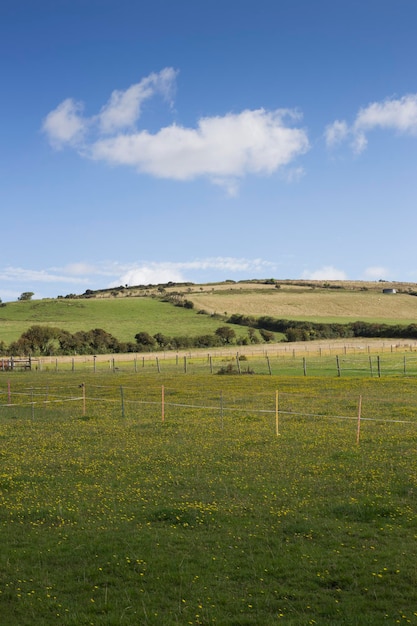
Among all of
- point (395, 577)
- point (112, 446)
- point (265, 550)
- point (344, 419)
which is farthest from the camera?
point (344, 419)

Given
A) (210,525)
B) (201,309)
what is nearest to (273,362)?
(201,309)

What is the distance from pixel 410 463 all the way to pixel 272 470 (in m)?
4.31

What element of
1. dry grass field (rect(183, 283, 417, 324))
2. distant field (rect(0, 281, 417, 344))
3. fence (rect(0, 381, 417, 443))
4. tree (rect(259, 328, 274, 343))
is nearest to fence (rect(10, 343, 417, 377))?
tree (rect(259, 328, 274, 343))

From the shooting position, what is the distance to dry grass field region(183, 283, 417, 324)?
483 feet

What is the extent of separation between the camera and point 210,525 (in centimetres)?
1409

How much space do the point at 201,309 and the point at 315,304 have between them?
29093mm

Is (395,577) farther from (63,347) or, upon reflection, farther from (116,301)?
(116,301)

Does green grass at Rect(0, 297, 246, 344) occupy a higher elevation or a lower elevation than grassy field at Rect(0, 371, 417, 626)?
higher

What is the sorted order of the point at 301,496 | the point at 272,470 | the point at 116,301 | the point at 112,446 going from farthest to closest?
the point at 116,301 < the point at 112,446 < the point at 272,470 < the point at 301,496

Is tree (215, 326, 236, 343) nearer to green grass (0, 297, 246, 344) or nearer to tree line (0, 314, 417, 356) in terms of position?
tree line (0, 314, 417, 356)

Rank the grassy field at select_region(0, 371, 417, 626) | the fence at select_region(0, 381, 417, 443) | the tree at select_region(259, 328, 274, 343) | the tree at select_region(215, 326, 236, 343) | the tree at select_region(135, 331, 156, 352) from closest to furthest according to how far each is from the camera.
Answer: the grassy field at select_region(0, 371, 417, 626) < the fence at select_region(0, 381, 417, 443) < the tree at select_region(135, 331, 156, 352) < the tree at select_region(215, 326, 236, 343) < the tree at select_region(259, 328, 274, 343)

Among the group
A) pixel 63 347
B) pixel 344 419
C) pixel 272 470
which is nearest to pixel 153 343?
pixel 63 347

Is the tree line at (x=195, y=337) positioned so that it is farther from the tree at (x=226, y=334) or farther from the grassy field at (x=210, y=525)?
the grassy field at (x=210, y=525)

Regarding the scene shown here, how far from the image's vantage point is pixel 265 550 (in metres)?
12.3
